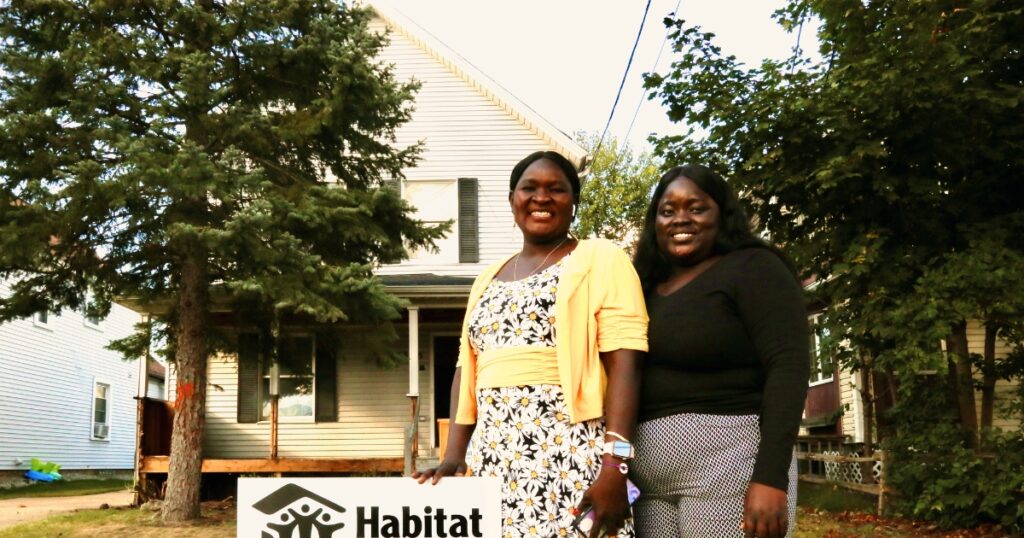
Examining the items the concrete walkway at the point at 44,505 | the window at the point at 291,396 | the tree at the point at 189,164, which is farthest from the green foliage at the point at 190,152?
the window at the point at 291,396

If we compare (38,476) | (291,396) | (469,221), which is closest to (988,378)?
(469,221)

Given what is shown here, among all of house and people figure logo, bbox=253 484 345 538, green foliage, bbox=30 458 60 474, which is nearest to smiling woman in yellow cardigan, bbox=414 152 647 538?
house and people figure logo, bbox=253 484 345 538

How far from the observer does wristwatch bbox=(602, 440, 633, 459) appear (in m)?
2.51

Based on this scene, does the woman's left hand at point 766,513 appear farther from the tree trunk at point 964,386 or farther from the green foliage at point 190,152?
the tree trunk at point 964,386

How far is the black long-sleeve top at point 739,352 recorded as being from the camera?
94.7 inches

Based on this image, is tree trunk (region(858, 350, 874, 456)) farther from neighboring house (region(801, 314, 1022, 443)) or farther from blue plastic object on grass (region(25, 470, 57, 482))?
blue plastic object on grass (region(25, 470, 57, 482))

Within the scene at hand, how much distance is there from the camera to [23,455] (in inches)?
852

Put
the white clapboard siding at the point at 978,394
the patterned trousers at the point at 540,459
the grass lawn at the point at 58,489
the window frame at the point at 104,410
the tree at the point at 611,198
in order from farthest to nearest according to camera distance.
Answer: the tree at the point at 611,198
the window frame at the point at 104,410
the grass lawn at the point at 58,489
the white clapboard siding at the point at 978,394
the patterned trousers at the point at 540,459

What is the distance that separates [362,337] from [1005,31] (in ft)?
24.6

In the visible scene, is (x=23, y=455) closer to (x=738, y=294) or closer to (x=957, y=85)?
(x=957, y=85)

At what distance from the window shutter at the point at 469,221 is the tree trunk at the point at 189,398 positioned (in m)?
5.53

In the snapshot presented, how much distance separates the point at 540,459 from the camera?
2.63m

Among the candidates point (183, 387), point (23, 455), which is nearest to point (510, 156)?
point (183, 387)

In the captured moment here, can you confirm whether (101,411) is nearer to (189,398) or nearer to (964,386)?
(189,398)
